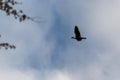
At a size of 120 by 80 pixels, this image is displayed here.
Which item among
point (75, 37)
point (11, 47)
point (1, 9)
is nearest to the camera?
point (1, 9)

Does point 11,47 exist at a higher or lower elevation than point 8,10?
lower

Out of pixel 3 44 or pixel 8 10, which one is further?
pixel 3 44

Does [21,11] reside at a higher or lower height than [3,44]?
higher

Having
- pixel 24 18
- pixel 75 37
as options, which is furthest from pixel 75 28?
pixel 24 18

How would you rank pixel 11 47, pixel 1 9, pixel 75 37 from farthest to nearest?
pixel 75 37 → pixel 11 47 → pixel 1 9

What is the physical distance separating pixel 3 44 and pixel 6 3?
2.90 metres

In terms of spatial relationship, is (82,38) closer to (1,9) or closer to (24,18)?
(24,18)

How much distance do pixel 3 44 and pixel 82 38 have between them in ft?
19.3

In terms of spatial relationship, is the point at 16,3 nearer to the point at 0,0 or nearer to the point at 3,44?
the point at 0,0

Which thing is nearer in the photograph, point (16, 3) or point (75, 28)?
point (16, 3)

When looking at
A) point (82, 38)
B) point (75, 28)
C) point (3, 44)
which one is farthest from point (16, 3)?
point (82, 38)

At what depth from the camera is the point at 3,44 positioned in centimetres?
1541

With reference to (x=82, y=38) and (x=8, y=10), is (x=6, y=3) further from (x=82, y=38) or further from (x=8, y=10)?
(x=82, y=38)

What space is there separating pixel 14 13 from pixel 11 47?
8.33 feet
